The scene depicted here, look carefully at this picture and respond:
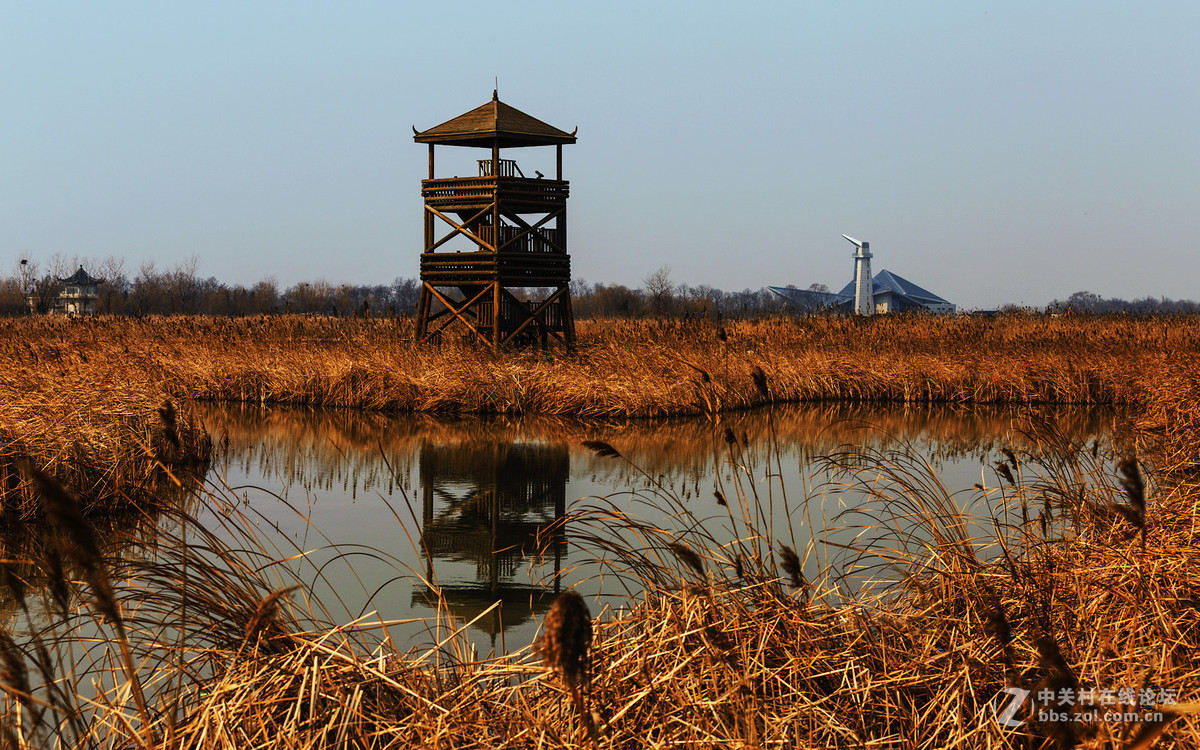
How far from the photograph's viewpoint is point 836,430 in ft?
47.7

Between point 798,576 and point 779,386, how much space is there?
1629 cm

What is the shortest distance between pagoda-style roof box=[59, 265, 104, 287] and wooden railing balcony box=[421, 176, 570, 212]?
7439 cm

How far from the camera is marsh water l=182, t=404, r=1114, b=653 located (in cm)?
574

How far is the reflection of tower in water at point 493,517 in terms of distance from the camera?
21.2 feet

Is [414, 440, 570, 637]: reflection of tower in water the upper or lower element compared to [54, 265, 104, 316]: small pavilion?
lower

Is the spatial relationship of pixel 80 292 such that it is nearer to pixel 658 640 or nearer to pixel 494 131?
pixel 494 131

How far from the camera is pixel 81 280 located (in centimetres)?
9056

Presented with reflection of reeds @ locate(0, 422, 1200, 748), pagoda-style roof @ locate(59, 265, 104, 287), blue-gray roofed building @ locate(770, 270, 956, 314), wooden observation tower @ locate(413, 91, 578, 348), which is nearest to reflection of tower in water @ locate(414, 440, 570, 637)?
reflection of reeds @ locate(0, 422, 1200, 748)

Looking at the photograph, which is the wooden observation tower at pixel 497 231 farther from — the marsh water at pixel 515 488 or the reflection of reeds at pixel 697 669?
the reflection of reeds at pixel 697 669

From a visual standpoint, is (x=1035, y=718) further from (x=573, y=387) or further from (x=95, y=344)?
(x=95, y=344)

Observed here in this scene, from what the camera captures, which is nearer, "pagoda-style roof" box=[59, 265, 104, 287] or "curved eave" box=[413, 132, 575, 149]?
"curved eave" box=[413, 132, 575, 149]

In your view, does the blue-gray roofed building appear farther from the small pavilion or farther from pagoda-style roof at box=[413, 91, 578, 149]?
pagoda-style roof at box=[413, 91, 578, 149]

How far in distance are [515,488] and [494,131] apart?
38.6 ft

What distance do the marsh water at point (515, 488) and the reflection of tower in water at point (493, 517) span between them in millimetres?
27
